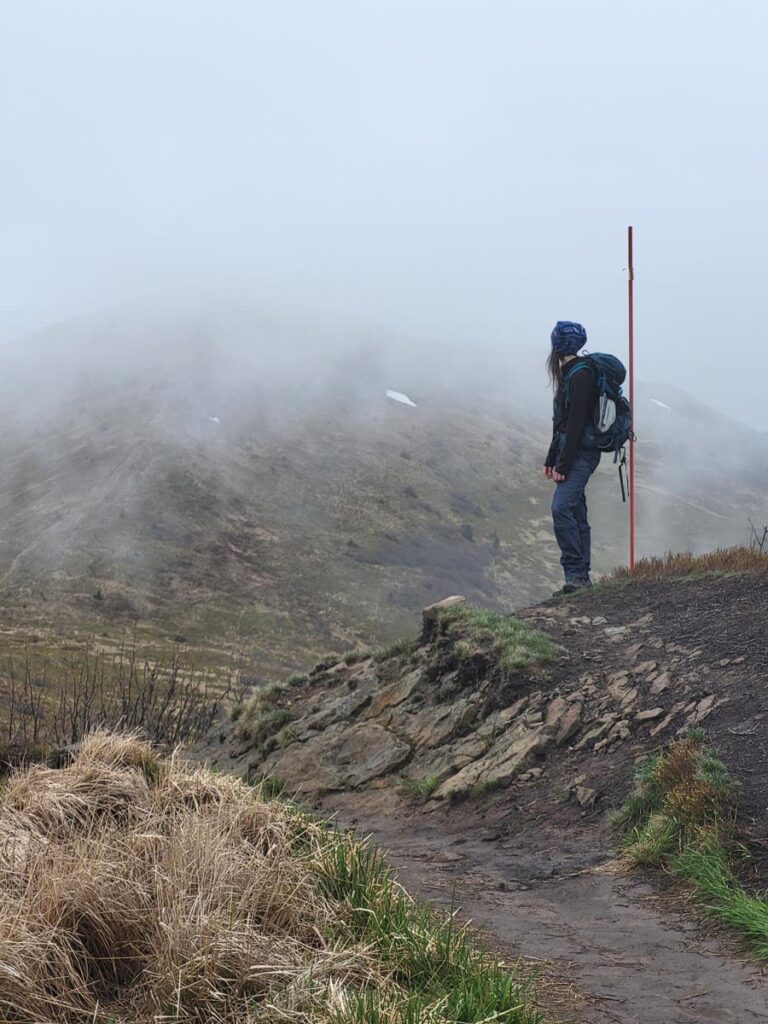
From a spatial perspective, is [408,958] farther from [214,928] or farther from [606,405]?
[606,405]

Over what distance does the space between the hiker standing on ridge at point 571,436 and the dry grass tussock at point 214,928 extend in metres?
6.88

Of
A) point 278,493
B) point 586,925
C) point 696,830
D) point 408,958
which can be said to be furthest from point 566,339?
point 278,493

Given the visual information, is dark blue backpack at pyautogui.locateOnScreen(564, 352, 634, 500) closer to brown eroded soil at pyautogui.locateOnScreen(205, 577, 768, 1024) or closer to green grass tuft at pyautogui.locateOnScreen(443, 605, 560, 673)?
brown eroded soil at pyautogui.locateOnScreen(205, 577, 768, 1024)

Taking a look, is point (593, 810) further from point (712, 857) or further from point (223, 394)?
point (223, 394)

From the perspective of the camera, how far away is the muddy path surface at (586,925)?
3.69 meters

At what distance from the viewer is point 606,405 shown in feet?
35.8

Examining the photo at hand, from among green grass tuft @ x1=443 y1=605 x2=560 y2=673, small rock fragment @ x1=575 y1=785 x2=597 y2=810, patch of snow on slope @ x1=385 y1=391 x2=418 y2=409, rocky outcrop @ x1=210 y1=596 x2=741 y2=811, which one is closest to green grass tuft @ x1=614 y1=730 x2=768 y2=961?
small rock fragment @ x1=575 y1=785 x2=597 y2=810

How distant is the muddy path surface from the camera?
3.69m

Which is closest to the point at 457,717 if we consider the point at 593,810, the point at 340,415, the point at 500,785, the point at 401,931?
the point at 500,785

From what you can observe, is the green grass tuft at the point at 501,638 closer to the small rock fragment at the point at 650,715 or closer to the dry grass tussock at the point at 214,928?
the small rock fragment at the point at 650,715

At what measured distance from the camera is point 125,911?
12.6 ft

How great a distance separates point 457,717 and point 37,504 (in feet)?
257

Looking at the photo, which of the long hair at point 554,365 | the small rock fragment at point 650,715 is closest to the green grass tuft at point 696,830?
the small rock fragment at point 650,715

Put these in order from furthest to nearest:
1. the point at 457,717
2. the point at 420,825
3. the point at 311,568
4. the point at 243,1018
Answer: the point at 311,568 < the point at 457,717 < the point at 420,825 < the point at 243,1018
